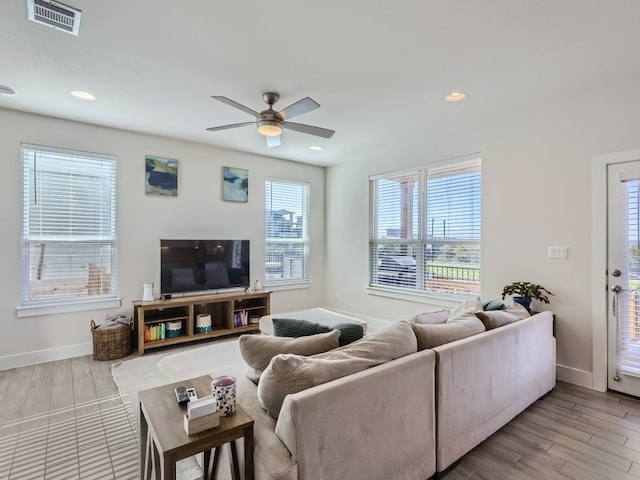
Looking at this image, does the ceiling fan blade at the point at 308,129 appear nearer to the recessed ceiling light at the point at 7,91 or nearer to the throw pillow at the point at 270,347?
the throw pillow at the point at 270,347

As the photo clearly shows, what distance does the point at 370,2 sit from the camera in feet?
6.22

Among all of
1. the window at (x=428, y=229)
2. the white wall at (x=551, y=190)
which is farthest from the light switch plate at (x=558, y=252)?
the window at (x=428, y=229)

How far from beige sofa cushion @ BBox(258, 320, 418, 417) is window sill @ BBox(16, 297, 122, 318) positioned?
3.45m

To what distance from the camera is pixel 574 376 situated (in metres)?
3.10

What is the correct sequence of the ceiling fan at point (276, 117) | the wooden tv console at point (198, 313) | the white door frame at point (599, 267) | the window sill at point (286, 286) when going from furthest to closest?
1. the window sill at point (286, 286)
2. the wooden tv console at point (198, 313)
3. the white door frame at point (599, 267)
4. the ceiling fan at point (276, 117)

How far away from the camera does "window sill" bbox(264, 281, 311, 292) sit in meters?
5.40

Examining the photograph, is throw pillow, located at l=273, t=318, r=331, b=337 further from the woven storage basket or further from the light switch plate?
the woven storage basket

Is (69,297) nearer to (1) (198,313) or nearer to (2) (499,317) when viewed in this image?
(1) (198,313)

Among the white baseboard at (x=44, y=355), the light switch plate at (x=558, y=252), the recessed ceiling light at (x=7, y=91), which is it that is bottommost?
the white baseboard at (x=44, y=355)

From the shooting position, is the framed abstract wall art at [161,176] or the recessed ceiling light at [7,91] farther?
the framed abstract wall art at [161,176]

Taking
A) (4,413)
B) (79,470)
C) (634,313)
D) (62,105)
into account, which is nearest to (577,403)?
(634,313)

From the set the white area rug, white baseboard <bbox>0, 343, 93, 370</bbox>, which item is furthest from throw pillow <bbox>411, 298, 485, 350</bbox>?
white baseboard <bbox>0, 343, 93, 370</bbox>

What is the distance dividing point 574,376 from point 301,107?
3.52 meters

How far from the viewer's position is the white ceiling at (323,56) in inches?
78.0
